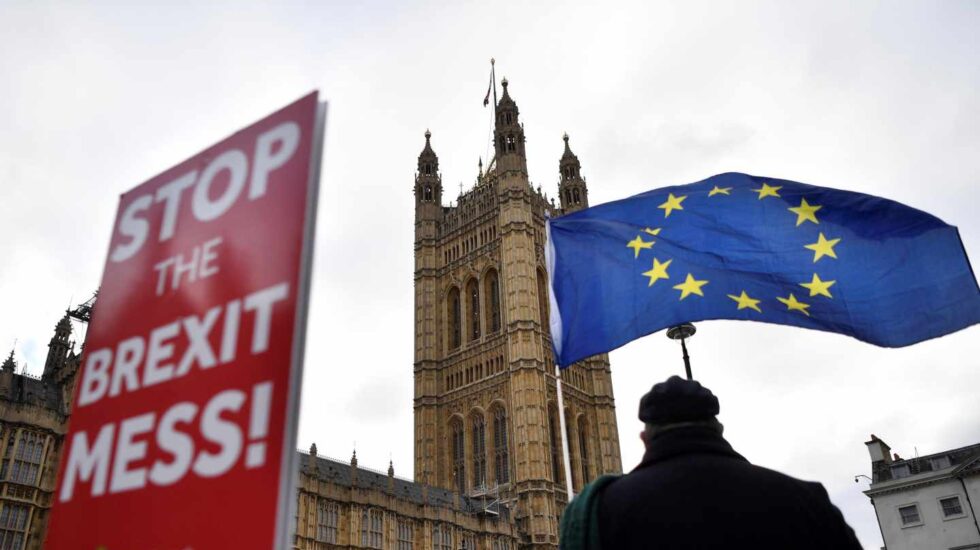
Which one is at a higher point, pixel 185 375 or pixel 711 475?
pixel 185 375

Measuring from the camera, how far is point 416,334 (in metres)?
69.8

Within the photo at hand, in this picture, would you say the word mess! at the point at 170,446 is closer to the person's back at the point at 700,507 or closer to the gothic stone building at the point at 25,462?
the person's back at the point at 700,507

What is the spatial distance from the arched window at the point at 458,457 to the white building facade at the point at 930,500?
110ft

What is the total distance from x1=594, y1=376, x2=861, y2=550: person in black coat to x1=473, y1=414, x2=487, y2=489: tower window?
5905 centimetres

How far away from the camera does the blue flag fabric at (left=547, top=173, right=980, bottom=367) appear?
29.7 ft

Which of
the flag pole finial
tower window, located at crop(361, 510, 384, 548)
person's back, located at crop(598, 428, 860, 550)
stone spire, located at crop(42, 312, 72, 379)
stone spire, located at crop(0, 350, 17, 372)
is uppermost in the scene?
stone spire, located at crop(42, 312, 72, 379)

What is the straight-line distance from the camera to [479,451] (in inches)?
2441

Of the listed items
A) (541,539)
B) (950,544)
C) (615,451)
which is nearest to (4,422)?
(541,539)

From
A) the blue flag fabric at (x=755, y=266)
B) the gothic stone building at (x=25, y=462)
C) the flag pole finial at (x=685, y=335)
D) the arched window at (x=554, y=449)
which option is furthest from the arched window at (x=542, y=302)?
the blue flag fabric at (x=755, y=266)

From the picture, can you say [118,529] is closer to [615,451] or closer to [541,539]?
[541,539]

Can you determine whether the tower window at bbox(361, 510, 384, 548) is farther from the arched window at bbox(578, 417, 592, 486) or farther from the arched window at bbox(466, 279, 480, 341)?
the arched window at bbox(466, 279, 480, 341)

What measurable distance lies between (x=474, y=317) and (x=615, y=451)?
17.4 m

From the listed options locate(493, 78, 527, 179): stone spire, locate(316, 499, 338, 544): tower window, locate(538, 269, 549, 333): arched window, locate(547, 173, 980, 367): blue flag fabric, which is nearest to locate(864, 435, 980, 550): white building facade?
locate(316, 499, 338, 544): tower window

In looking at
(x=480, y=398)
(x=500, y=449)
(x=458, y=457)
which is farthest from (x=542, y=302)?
(x=458, y=457)
